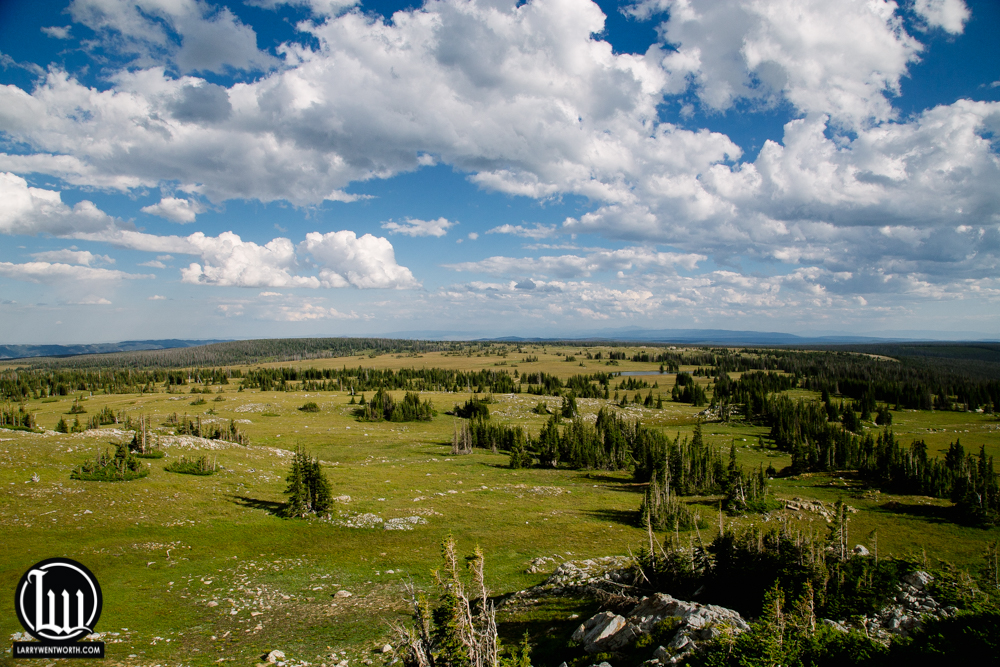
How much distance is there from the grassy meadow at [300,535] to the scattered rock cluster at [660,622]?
254cm

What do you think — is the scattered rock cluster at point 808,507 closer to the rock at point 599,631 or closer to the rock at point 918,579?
the rock at point 918,579

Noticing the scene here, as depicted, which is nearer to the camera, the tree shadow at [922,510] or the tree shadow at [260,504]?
the tree shadow at [260,504]

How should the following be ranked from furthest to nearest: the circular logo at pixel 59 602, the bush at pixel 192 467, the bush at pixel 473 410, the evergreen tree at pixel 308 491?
the bush at pixel 473 410 < the bush at pixel 192 467 < the evergreen tree at pixel 308 491 < the circular logo at pixel 59 602

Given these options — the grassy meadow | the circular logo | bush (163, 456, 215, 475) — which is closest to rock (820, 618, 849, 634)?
the grassy meadow

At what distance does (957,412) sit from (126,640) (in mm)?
175503

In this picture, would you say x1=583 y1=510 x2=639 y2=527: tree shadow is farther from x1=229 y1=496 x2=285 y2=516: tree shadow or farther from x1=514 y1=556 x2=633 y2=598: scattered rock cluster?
x1=229 y1=496 x2=285 y2=516: tree shadow

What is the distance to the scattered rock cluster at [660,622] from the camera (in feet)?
34.2

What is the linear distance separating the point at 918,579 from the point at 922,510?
132ft

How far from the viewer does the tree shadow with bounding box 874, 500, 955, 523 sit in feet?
129

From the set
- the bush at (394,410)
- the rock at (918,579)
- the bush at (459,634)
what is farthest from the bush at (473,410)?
the bush at (459,634)

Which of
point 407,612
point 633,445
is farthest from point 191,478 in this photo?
point 633,445

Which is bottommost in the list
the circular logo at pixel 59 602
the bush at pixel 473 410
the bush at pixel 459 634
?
the bush at pixel 473 410

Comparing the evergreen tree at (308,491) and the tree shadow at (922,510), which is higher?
the evergreen tree at (308,491)

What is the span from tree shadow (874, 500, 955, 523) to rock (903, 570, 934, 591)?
118ft
